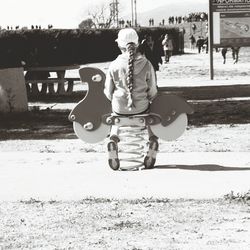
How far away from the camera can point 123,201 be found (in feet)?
22.2

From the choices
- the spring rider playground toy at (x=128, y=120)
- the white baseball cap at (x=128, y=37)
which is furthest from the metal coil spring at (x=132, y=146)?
the white baseball cap at (x=128, y=37)

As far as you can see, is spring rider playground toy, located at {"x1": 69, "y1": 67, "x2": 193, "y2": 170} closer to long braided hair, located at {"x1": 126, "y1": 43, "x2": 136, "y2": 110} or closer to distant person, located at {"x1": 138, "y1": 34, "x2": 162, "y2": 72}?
long braided hair, located at {"x1": 126, "y1": 43, "x2": 136, "y2": 110}

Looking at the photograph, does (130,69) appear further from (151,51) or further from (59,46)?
(59,46)

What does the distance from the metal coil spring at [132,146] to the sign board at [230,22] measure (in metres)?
18.8

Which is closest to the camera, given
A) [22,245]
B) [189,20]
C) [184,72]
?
[22,245]

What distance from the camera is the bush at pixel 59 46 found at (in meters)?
32.0

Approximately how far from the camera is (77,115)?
26.7ft

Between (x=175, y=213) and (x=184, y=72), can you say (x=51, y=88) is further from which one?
(x=175, y=213)

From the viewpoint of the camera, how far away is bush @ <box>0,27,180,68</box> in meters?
32.0

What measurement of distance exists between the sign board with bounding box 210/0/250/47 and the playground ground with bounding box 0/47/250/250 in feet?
55.6

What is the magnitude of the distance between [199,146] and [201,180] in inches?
119

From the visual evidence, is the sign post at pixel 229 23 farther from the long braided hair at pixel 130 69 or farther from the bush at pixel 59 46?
the long braided hair at pixel 130 69

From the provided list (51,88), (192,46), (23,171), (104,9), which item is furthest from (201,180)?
(104,9)

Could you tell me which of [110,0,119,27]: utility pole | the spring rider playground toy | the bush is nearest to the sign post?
the bush
